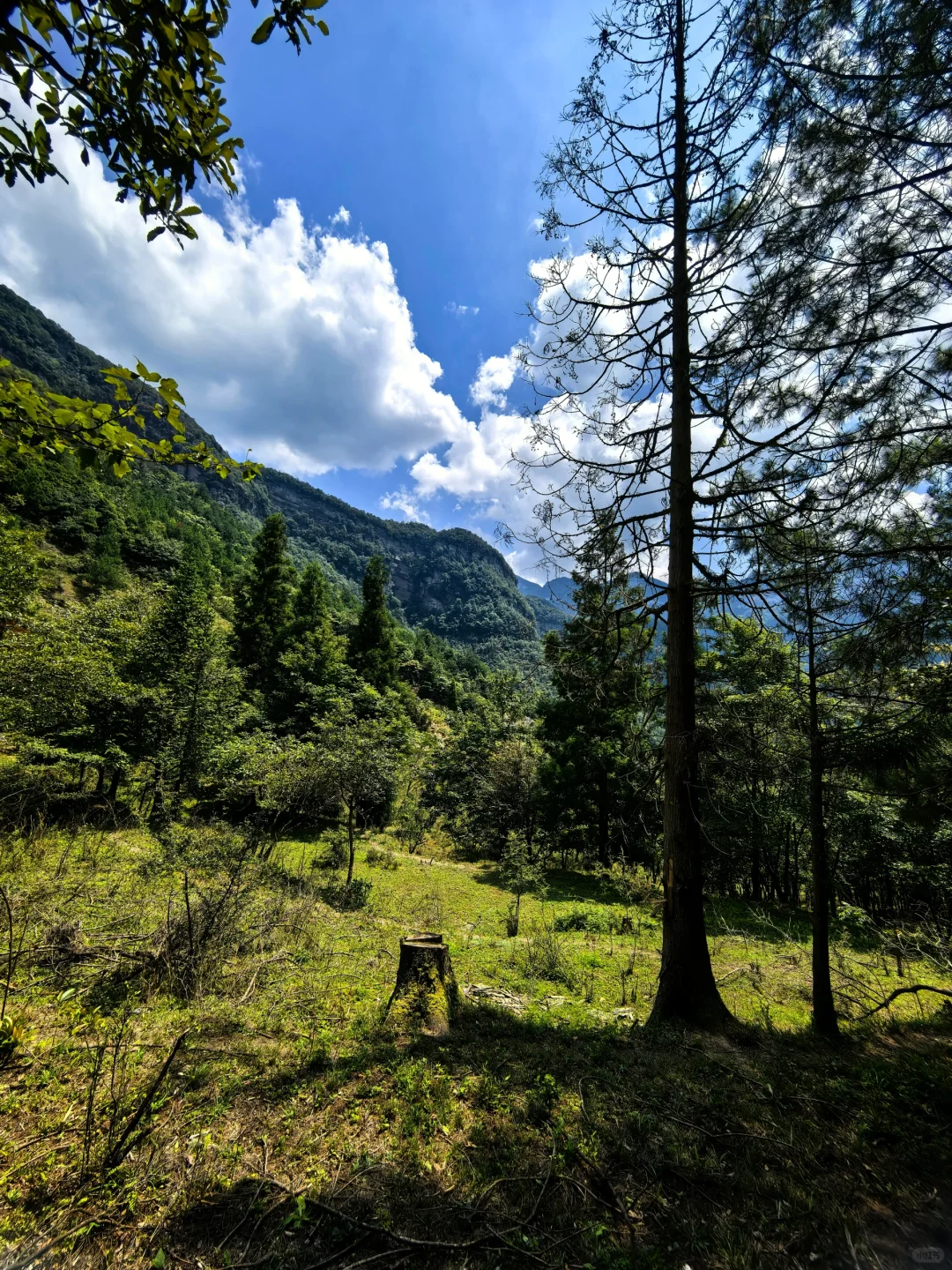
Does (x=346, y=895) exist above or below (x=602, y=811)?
below

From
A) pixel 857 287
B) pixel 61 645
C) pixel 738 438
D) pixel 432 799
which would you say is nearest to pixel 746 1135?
pixel 738 438

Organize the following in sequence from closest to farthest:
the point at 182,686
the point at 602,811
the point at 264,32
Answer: the point at 264,32
the point at 182,686
the point at 602,811

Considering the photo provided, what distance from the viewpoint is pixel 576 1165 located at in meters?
2.50

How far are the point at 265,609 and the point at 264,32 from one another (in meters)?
30.8

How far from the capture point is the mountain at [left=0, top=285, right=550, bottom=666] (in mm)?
113188

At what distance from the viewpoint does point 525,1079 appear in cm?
332

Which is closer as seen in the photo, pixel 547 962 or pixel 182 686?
pixel 547 962

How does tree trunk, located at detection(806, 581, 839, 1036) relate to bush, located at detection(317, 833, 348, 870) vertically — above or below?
above

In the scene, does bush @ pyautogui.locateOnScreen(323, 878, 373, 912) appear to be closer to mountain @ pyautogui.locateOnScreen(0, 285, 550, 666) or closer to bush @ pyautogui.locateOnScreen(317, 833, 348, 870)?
bush @ pyautogui.locateOnScreen(317, 833, 348, 870)

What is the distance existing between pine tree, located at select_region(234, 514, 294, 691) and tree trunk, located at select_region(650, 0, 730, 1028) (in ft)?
83.2

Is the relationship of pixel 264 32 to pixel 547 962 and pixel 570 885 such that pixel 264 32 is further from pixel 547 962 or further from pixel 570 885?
pixel 570 885

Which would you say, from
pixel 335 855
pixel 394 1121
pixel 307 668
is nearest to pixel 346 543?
pixel 307 668

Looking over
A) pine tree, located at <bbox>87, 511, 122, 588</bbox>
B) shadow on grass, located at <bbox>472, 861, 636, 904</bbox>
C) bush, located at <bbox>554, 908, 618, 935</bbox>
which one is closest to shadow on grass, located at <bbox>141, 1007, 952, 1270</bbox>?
bush, located at <bbox>554, 908, 618, 935</bbox>

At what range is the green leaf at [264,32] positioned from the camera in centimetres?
152
